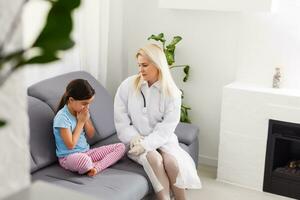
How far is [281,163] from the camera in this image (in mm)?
3281

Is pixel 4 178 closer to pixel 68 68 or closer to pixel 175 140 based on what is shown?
pixel 175 140

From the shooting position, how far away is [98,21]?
365 centimetres

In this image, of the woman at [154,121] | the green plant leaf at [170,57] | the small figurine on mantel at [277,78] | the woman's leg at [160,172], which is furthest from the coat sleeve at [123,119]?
the small figurine on mantel at [277,78]

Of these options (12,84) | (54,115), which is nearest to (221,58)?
(54,115)

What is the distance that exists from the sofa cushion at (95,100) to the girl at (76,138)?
254mm

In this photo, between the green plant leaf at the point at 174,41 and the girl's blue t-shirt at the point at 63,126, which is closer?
the girl's blue t-shirt at the point at 63,126

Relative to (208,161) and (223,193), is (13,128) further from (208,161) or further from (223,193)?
(208,161)

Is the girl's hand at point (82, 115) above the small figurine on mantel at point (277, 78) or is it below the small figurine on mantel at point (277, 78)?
below

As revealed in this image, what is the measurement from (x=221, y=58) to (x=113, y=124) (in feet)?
3.51

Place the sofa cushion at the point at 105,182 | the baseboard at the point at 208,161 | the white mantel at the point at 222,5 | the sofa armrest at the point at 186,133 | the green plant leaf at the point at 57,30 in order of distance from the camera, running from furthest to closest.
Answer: the baseboard at the point at 208,161 → the sofa armrest at the point at 186,133 → the white mantel at the point at 222,5 → the sofa cushion at the point at 105,182 → the green plant leaf at the point at 57,30

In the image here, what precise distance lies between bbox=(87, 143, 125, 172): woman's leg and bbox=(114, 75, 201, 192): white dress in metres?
0.11

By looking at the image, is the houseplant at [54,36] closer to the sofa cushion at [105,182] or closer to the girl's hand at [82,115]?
the sofa cushion at [105,182]

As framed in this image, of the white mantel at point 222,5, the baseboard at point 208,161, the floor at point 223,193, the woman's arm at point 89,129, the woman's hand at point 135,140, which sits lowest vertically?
the floor at point 223,193

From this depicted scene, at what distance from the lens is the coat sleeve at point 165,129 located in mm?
2777
